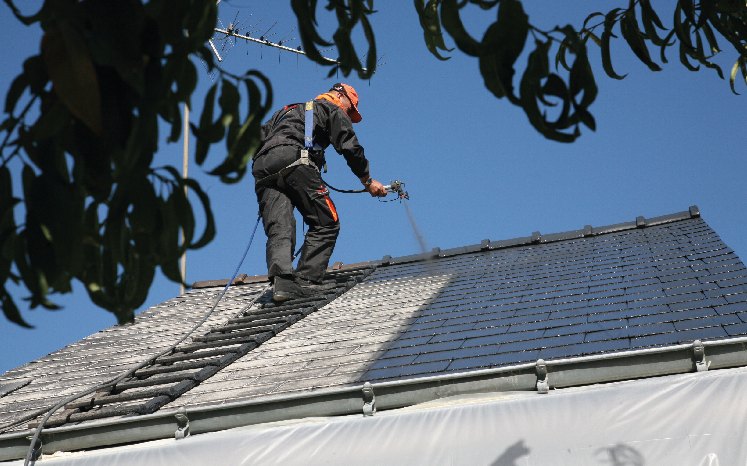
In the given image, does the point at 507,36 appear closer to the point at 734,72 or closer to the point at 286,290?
the point at 734,72

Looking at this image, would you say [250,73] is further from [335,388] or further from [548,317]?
[548,317]

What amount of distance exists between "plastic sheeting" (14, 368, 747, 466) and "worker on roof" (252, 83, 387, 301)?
9.82ft

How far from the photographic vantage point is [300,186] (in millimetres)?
6766

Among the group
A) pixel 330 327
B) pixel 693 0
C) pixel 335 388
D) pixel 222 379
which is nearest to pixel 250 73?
pixel 693 0

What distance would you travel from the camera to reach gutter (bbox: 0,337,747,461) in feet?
10.8

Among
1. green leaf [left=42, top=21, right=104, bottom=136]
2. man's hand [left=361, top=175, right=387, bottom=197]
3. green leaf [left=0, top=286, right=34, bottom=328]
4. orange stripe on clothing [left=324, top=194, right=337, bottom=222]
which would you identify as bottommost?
green leaf [left=0, top=286, right=34, bottom=328]

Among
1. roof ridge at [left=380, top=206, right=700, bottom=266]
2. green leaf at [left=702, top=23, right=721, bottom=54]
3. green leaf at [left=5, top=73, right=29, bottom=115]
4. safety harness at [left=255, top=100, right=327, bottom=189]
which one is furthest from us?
roof ridge at [left=380, top=206, right=700, bottom=266]

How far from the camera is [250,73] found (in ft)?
5.82

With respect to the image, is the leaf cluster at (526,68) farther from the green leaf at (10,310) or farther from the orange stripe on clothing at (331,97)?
the orange stripe on clothing at (331,97)

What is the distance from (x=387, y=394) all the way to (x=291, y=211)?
11.4ft

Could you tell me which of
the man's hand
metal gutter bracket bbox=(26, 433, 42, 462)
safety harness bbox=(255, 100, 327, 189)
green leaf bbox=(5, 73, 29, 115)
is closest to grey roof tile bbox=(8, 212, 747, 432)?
metal gutter bracket bbox=(26, 433, 42, 462)

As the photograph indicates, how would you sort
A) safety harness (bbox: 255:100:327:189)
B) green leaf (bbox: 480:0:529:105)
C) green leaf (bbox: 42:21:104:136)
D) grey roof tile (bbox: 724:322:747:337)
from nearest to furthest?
green leaf (bbox: 42:21:104:136) < green leaf (bbox: 480:0:529:105) < grey roof tile (bbox: 724:322:747:337) < safety harness (bbox: 255:100:327:189)

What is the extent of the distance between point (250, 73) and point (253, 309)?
514 centimetres

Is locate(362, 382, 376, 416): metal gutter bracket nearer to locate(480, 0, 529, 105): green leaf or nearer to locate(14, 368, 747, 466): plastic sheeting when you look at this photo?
locate(14, 368, 747, 466): plastic sheeting
